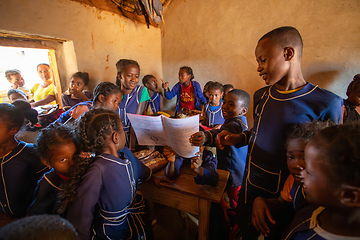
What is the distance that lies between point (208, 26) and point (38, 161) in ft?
12.9

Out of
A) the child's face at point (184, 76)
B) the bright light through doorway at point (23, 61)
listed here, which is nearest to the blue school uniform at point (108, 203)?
the child's face at point (184, 76)

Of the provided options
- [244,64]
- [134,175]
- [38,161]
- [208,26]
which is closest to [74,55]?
[38,161]

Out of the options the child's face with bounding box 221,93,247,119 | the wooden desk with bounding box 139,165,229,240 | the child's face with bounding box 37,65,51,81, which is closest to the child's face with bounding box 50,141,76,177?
the wooden desk with bounding box 139,165,229,240

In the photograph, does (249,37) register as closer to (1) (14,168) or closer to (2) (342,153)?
(2) (342,153)

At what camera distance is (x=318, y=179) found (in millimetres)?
506

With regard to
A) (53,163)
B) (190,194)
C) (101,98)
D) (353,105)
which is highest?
(101,98)

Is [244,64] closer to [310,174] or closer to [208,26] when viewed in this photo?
[208,26]

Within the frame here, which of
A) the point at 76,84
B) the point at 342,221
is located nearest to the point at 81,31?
the point at 76,84

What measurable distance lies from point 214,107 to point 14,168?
2.36m

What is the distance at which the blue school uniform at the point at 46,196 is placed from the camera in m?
0.90

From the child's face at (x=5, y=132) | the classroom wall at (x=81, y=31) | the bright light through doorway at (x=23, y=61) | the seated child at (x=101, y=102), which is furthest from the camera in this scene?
the bright light through doorway at (x=23, y=61)

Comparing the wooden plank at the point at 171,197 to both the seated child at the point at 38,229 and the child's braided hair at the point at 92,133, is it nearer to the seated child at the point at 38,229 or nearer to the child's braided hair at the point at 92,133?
the child's braided hair at the point at 92,133

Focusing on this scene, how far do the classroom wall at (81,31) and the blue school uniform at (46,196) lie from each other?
6.38 feet

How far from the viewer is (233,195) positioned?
1660 mm
